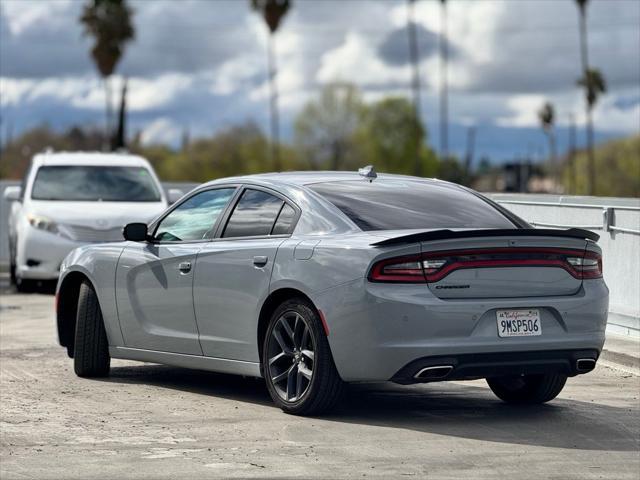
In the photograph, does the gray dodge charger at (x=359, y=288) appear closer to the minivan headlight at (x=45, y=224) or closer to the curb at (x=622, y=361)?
the curb at (x=622, y=361)

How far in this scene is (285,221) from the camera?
9891 millimetres

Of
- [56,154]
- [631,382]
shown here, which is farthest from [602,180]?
[631,382]

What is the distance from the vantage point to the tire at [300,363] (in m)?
9.18

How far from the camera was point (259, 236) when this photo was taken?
9.98 meters

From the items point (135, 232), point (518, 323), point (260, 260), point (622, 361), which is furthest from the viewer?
point (622, 361)

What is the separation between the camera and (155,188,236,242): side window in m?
10.6

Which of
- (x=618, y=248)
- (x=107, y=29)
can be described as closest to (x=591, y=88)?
(x=107, y=29)

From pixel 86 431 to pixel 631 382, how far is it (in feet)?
15.4

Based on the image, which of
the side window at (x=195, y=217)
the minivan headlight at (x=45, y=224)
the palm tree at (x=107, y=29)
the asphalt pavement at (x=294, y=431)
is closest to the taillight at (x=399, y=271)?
the asphalt pavement at (x=294, y=431)

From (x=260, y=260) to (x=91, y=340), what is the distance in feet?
7.80

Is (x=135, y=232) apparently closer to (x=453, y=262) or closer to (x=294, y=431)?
(x=294, y=431)

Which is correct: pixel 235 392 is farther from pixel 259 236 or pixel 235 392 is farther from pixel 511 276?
pixel 511 276

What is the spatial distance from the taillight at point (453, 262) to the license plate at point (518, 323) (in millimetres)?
289

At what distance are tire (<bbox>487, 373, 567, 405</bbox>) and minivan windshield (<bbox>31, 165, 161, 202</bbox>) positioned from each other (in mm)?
11990
